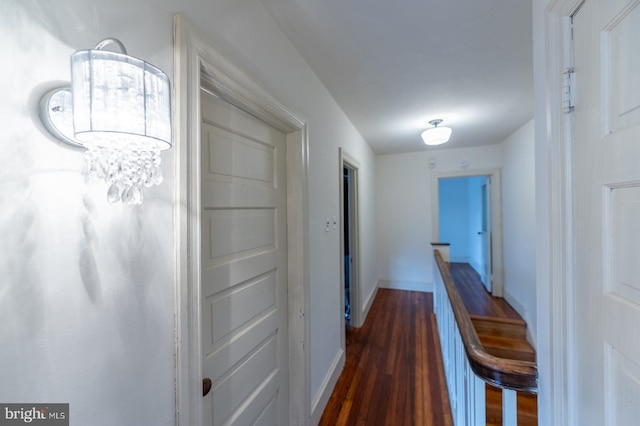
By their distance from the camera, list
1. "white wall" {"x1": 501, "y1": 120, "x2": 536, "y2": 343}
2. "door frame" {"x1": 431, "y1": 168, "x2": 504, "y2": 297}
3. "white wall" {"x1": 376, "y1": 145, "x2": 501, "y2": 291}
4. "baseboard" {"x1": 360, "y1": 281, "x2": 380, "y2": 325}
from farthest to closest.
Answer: "white wall" {"x1": 376, "y1": 145, "x2": 501, "y2": 291} < "door frame" {"x1": 431, "y1": 168, "x2": 504, "y2": 297} < "baseboard" {"x1": 360, "y1": 281, "x2": 380, "y2": 325} < "white wall" {"x1": 501, "y1": 120, "x2": 536, "y2": 343}

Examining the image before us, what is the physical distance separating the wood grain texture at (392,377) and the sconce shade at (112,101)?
2.11 metres

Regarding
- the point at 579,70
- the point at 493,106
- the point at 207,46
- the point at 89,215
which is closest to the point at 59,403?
the point at 89,215

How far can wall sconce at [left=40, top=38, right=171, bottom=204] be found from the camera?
0.42 meters

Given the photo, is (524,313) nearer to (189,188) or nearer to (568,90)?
(568,90)

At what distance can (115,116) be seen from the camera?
16.5 inches

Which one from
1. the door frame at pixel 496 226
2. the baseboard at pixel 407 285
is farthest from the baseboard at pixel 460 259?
the baseboard at pixel 407 285

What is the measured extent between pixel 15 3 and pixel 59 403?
0.73 m

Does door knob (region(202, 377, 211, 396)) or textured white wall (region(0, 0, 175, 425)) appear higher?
textured white wall (region(0, 0, 175, 425))

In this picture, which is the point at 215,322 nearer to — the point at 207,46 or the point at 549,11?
the point at 207,46

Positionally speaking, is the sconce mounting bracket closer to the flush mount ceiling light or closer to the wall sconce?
the wall sconce

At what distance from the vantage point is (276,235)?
1400 millimetres

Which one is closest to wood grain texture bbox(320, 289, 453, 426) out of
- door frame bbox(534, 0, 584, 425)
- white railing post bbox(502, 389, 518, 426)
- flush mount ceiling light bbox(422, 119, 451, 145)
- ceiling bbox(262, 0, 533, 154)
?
white railing post bbox(502, 389, 518, 426)

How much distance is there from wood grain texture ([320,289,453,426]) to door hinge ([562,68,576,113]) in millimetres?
2033

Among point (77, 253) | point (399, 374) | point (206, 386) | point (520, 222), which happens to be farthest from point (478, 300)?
point (77, 253)
